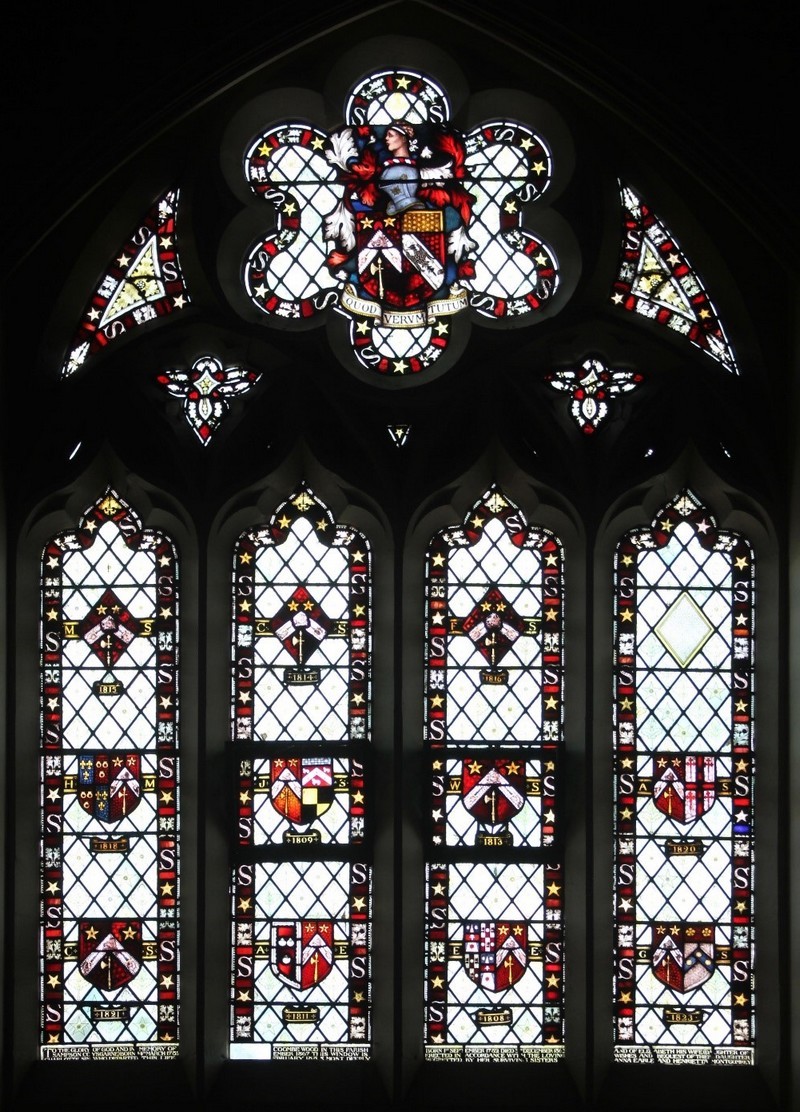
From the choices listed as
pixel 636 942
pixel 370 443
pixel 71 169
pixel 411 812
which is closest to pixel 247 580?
pixel 370 443

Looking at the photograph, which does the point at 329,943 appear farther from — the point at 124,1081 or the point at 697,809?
the point at 697,809

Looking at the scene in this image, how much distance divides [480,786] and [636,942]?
3.12 ft

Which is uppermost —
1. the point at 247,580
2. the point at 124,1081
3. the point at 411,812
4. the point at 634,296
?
the point at 634,296

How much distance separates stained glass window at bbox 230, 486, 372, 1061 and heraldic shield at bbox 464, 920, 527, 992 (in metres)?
0.45

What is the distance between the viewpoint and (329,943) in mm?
6508

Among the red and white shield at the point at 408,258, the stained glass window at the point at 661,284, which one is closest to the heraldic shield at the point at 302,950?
the red and white shield at the point at 408,258

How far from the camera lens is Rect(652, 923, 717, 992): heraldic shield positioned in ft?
21.2

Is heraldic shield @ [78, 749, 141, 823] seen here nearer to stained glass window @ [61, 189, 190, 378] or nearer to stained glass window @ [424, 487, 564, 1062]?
stained glass window @ [424, 487, 564, 1062]

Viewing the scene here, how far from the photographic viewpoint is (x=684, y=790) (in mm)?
6523

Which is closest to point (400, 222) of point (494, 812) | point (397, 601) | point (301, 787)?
point (397, 601)

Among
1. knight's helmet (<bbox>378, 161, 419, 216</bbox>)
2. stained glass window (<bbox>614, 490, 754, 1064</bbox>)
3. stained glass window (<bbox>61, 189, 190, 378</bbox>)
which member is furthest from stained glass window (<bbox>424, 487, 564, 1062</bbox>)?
stained glass window (<bbox>61, 189, 190, 378</bbox>)
